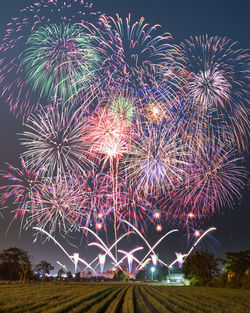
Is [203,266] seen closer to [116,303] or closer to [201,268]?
[201,268]

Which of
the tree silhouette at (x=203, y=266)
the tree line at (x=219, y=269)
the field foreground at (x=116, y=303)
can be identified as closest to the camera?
the field foreground at (x=116, y=303)

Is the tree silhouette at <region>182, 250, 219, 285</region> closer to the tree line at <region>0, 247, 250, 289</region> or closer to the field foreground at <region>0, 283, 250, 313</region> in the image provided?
the tree line at <region>0, 247, 250, 289</region>

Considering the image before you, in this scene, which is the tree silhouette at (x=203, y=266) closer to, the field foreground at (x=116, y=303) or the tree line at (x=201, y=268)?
the tree line at (x=201, y=268)

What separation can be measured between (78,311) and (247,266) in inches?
2281

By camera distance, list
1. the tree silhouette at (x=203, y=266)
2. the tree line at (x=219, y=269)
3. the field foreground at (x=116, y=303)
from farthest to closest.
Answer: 1. the tree silhouette at (x=203, y=266)
2. the tree line at (x=219, y=269)
3. the field foreground at (x=116, y=303)

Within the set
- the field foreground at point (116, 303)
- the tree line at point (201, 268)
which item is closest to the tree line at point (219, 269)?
the tree line at point (201, 268)

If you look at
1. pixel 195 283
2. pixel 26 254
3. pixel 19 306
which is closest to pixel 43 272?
pixel 26 254

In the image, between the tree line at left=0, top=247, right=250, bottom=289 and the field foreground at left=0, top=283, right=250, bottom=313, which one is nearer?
the field foreground at left=0, top=283, right=250, bottom=313

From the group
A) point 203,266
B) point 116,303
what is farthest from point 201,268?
point 116,303

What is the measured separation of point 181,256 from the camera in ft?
372

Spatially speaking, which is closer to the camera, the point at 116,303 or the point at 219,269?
the point at 116,303

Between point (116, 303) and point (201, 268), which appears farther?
point (201, 268)

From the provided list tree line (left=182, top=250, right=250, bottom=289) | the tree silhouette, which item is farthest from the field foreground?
the tree silhouette

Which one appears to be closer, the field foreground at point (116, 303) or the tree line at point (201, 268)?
the field foreground at point (116, 303)
